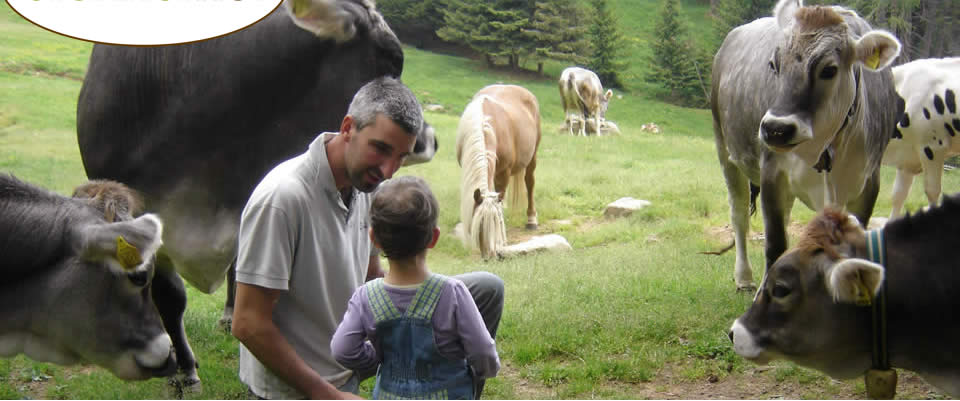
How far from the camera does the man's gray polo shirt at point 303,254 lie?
2.35 meters

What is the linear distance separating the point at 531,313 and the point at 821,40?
2025 millimetres

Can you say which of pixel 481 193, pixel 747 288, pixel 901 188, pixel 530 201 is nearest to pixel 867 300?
pixel 747 288

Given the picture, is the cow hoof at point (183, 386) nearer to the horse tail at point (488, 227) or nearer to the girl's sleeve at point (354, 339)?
the girl's sleeve at point (354, 339)

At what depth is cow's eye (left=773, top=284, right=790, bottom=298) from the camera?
2.53 meters

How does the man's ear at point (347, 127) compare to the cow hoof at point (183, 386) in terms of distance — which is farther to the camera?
the cow hoof at point (183, 386)

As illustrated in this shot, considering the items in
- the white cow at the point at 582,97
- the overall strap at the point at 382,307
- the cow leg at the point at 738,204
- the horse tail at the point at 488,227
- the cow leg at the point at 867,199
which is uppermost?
the overall strap at the point at 382,307

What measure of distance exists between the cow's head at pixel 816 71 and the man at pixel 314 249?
1709 mm

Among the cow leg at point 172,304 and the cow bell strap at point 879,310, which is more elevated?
the cow bell strap at point 879,310

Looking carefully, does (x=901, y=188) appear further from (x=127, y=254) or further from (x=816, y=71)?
(x=127, y=254)

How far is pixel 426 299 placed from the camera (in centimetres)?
209

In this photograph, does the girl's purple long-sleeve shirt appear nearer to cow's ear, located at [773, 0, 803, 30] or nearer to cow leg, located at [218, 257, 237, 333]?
cow leg, located at [218, 257, 237, 333]

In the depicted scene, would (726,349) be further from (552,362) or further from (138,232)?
(138,232)

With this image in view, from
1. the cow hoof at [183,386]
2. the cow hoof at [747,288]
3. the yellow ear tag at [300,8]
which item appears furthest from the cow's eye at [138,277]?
the cow hoof at [747,288]

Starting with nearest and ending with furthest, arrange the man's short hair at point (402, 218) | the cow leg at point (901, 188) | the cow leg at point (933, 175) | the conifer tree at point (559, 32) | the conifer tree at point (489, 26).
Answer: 1. the man's short hair at point (402, 218)
2. the cow leg at point (933, 175)
3. the cow leg at point (901, 188)
4. the conifer tree at point (489, 26)
5. the conifer tree at point (559, 32)
